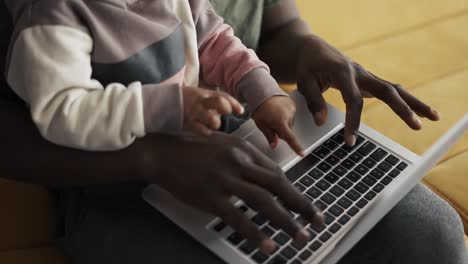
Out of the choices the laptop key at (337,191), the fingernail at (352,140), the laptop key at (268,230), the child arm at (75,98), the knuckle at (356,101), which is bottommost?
the laptop key at (337,191)

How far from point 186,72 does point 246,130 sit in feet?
0.36

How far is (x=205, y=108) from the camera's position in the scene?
0.59 m

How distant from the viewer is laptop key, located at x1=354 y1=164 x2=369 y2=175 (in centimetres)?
76

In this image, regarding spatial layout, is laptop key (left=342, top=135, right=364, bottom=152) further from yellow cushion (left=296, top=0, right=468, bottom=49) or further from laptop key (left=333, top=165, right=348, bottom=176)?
yellow cushion (left=296, top=0, right=468, bottom=49)

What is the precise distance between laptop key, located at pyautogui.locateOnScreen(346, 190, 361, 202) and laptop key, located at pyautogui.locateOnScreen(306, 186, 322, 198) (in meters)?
0.04

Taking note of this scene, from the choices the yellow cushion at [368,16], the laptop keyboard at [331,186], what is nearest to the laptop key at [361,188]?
the laptop keyboard at [331,186]

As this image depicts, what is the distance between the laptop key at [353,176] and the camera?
2.46ft

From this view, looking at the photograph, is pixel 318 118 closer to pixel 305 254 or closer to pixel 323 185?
pixel 323 185

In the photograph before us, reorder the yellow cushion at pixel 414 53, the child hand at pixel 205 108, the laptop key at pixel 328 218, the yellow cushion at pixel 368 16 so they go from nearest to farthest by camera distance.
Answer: the child hand at pixel 205 108
the laptop key at pixel 328 218
the yellow cushion at pixel 414 53
the yellow cushion at pixel 368 16

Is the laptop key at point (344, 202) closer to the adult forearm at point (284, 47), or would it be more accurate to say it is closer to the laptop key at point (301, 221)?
the laptop key at point (301, 221)

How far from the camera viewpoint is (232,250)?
2.10ft

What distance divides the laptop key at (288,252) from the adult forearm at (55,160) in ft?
0.56

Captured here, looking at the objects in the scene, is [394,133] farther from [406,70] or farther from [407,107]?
[407,107]

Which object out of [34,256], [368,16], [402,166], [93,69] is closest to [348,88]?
[402,166]
